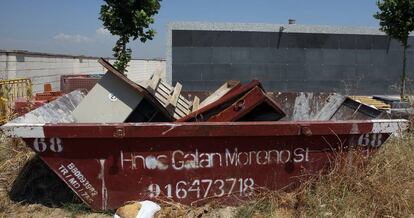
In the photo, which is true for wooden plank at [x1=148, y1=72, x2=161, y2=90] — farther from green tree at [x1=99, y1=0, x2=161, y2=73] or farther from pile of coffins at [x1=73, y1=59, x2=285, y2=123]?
green tree at [x1=99, y1=0, x2=161, y2=73]

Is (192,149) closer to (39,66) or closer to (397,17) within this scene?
(397,17)

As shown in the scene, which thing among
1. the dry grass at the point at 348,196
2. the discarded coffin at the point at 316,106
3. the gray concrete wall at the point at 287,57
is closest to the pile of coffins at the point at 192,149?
the dry grass at the point at 348,196

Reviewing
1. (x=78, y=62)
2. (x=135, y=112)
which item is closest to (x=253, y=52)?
(x=135, y=112)

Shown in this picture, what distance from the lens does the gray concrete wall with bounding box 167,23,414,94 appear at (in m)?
15.9

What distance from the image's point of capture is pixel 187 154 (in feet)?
12.0

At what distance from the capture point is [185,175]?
145 inches

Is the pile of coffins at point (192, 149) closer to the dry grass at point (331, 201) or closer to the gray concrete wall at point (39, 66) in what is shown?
the dry grass at point (331, 201)

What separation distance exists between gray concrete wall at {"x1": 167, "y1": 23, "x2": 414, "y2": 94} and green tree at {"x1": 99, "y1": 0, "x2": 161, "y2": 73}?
6.47m

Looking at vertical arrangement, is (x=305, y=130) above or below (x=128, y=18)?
below

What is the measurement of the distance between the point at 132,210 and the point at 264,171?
1168mm

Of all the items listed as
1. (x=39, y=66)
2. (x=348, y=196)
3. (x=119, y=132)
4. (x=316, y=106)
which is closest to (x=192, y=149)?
(x=119, y=132)

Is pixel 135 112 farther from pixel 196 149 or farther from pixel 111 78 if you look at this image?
pixel 196 149

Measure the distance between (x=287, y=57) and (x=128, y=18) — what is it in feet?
30.0

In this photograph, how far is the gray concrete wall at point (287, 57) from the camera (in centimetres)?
1592
